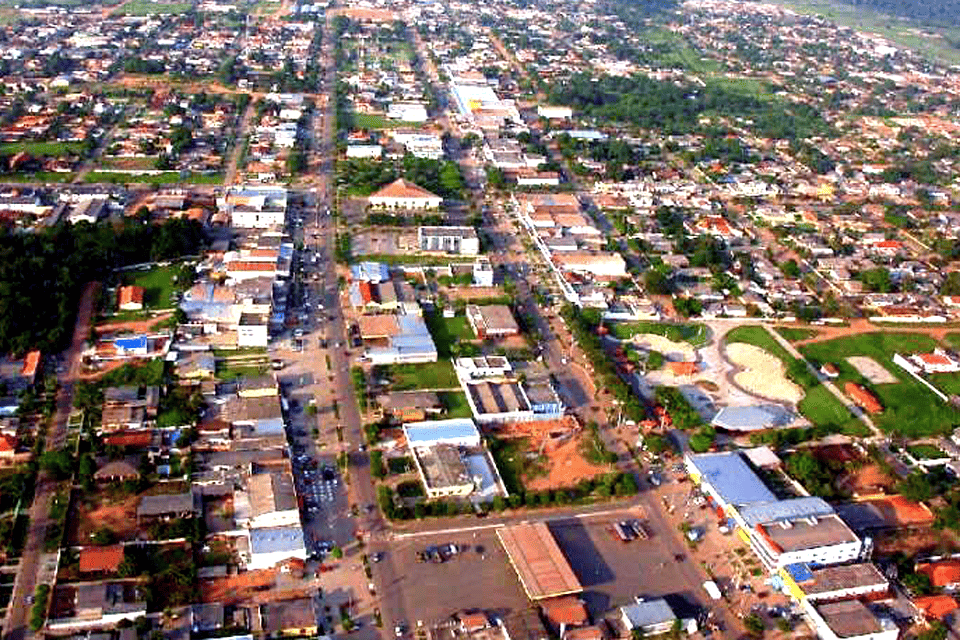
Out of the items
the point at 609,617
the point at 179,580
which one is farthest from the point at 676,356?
the point at 179,580

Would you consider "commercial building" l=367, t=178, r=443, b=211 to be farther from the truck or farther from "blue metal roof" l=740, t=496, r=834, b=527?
the truck

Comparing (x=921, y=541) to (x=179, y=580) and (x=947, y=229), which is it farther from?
(x=947, y=229)

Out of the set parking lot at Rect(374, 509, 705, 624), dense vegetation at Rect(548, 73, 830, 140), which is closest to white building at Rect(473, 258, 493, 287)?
parking lot at Rect(374, 509, 705, 624)

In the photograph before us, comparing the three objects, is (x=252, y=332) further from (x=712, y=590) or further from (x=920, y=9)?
(x=920, y=9)

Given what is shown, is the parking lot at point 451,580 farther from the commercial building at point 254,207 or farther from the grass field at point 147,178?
the grass field at point 147,178

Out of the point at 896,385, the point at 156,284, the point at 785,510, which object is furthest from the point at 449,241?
the point at 785,510

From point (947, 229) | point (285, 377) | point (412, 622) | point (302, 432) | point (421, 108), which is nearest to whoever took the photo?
point (412, 622)
